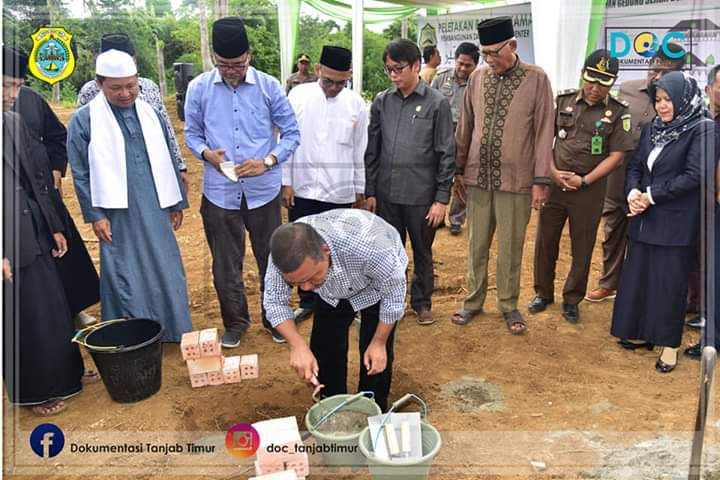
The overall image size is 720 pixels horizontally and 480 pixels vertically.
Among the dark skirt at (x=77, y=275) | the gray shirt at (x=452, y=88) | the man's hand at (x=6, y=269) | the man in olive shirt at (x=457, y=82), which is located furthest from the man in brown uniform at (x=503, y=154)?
the man's hand at (x=6, y=269)

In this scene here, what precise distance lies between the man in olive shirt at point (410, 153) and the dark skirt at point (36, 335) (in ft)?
6.29

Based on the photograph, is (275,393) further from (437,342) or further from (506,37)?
(506,37)

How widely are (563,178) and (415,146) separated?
3.15ft

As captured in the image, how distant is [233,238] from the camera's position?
347 cm

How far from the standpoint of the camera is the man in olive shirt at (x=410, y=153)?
356 cm

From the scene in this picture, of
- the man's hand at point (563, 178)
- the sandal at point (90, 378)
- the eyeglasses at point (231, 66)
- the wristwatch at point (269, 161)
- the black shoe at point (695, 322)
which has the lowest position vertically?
the sandal at point (90, 378)

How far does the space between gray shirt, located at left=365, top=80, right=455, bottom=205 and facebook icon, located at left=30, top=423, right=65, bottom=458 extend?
87.7 inches

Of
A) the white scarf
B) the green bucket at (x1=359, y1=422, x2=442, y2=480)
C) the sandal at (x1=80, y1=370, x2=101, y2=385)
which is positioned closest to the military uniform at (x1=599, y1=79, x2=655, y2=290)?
the green bucket at (x1=359, y1=422, x2=442, y2=480)

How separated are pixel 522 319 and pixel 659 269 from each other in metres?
0.89

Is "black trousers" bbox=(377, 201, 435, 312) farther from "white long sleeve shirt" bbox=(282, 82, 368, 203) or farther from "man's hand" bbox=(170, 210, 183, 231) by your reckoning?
"man's hand" bbox=(170, 210, 183, 231)

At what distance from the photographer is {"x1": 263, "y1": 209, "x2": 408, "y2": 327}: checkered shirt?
2119 mm

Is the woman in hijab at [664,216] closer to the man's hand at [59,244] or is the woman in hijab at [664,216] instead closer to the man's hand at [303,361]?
the man's hand at [303,361]

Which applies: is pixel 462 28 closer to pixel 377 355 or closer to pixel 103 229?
pixel 103 229

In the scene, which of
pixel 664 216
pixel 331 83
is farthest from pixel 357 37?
pixel 664 216
